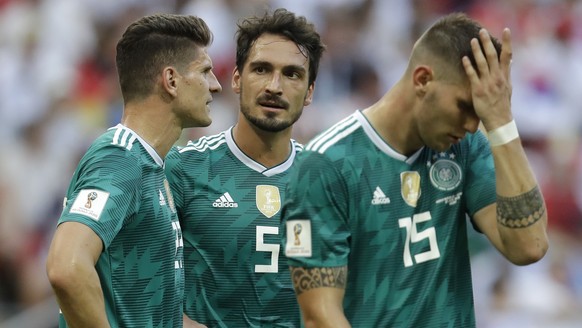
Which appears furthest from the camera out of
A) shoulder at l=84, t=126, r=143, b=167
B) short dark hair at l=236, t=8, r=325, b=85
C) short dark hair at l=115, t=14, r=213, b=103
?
short dark hair at l=236, t=8, r=325, b=85

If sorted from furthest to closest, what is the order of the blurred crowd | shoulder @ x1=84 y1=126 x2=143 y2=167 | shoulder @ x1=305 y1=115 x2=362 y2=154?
the blurred crowd
shoulder @ x1=84 y1=126 x2=143 y2=167
shoulder @ x1=305 y1=115 x2=362 y2=154

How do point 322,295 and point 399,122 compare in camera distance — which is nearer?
point 322,295

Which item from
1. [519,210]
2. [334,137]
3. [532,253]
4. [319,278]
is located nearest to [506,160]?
[519,210]

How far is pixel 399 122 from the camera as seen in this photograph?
4836mm

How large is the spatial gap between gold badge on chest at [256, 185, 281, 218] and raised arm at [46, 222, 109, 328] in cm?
160

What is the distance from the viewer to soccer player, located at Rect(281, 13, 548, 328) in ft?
15.1

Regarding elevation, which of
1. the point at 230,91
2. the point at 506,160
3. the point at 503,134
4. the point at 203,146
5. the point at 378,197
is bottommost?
the point at 378,197

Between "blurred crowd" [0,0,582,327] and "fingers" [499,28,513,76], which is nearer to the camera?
"fingers" [499,28,513,76]

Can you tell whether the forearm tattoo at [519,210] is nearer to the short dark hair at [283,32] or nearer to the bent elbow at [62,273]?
the bent elbow at [62,273]

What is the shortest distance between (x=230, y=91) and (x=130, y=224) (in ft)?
22.2

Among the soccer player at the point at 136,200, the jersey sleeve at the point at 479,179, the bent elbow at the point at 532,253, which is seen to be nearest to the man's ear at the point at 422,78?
the jersey sleeve at the point at 479,179

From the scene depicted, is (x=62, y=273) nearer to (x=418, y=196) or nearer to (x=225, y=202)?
(x=418, y=196)

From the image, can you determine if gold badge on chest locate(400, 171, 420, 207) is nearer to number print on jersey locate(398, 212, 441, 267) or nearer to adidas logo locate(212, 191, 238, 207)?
number print on jersey locate(398, 212, 441, 267)

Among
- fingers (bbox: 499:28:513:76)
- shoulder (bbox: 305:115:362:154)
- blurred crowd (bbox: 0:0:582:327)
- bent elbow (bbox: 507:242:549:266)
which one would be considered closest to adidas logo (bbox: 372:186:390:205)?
shoulder (bbox: 305:115:362:154)
